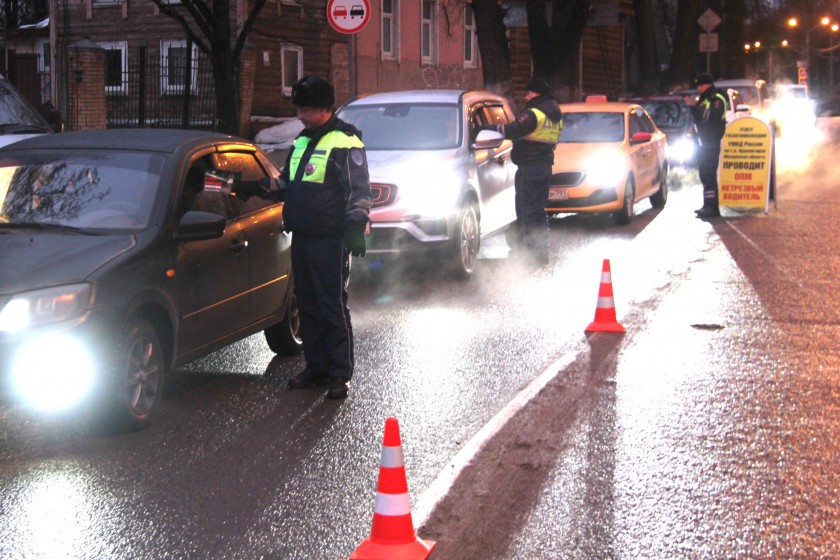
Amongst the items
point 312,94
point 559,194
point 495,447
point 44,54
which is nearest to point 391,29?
point 44,54

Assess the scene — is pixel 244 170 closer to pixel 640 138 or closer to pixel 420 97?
pixel 420 97

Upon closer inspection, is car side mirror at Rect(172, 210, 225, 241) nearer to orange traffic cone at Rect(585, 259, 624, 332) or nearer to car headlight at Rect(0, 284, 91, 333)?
car headlight at Rect(0, 284, 91, 333)

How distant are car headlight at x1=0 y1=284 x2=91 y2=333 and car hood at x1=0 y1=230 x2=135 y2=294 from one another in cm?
4

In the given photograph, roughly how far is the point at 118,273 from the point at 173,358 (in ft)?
2.45

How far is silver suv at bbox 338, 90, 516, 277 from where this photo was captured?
12648 mm

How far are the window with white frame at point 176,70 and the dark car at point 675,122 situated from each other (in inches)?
369

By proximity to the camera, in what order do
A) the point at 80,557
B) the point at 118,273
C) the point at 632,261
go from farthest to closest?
the point at 632,261 < the point at 118,273 < the point at 80,557

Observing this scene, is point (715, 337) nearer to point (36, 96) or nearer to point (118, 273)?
point (118, 273)

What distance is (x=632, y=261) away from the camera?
14516mm

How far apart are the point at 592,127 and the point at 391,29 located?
23125 millimetres

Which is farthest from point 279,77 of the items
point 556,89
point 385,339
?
point 385,339

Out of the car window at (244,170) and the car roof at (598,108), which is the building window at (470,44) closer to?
the car roof at (598,108)

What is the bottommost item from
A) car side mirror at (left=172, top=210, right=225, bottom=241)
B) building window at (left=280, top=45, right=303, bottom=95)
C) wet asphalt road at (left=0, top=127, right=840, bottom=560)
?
wet asphalt road at (left=0, top=127, right=840, bottom=560)

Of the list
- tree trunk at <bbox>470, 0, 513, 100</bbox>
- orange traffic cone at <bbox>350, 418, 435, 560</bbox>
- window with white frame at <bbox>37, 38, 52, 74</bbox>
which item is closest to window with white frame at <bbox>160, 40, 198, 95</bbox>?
window with white frame at <bbox>37, 38, 52, 74</bbox>
